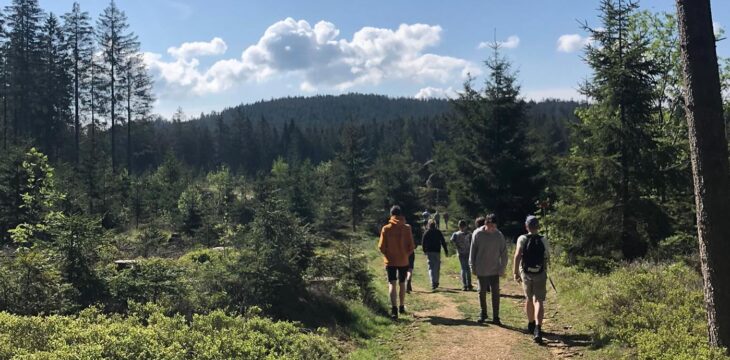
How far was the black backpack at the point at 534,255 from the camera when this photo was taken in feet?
24.8

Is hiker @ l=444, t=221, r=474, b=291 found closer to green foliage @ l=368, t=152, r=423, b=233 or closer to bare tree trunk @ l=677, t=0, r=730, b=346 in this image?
bare tree trunk @ l=677, t=0, r=730, b=346

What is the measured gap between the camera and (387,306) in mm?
10133

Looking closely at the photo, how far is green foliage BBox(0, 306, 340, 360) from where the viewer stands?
4969 mm

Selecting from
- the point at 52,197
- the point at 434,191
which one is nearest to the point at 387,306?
the point at 52,197

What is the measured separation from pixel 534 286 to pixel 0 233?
52.0 feet

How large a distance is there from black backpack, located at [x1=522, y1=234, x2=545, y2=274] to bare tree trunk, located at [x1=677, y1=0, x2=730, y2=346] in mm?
2275

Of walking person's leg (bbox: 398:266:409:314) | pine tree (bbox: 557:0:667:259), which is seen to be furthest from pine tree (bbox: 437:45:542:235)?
walking person's leg (bbox: 398:266:409:314)

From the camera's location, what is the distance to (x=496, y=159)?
2123 cm

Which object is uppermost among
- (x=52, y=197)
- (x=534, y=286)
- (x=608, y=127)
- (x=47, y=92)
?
(x=47, y=92)

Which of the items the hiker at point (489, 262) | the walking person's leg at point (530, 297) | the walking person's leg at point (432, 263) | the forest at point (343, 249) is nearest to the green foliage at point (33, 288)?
the forest at point (343, 249)

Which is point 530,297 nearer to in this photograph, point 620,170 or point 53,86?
point 620,170

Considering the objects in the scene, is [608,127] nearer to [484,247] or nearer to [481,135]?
[484,247]

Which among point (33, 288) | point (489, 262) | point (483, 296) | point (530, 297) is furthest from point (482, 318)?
point (33, 288)

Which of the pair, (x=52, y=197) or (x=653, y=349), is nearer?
(x=653, y=349)
